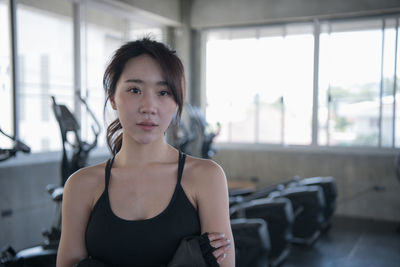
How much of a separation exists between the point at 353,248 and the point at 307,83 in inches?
105

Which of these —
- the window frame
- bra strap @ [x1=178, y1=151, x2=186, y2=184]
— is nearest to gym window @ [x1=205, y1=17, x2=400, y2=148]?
the window frame

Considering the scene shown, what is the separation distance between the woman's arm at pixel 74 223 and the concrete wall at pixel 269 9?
5357 millimetres

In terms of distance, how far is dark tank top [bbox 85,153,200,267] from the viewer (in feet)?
3.63

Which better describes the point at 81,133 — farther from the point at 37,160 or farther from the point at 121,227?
the point at 121,227

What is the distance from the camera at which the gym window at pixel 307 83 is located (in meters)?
5.56

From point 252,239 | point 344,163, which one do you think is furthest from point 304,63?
point 252,239

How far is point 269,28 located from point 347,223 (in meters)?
3.18

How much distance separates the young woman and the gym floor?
9.13 ft

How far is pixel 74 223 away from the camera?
1168mm

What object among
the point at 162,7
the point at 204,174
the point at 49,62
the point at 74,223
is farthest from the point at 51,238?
the point at 162,7

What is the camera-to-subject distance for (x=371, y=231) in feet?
16.1

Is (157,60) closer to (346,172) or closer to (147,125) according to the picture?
(147,125)

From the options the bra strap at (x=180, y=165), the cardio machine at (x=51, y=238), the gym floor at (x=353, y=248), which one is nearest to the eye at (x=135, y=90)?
the bra strap at (x=180, y=165)

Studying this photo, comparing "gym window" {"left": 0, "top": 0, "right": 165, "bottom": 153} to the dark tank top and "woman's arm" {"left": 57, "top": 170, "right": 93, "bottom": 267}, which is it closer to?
"woman's arm" {"left": 57, "top": 170, "right": 93, "bottom": 267}
